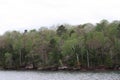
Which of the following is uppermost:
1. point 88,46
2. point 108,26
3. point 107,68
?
point 108,26

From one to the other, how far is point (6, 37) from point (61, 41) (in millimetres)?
29582

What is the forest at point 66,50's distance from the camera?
99.2 metres

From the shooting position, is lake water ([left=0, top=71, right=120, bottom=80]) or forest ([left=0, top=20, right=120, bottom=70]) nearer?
lake water ([left=0, top=71, right=120, bottom=80])

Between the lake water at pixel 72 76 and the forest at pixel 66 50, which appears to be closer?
the lake water at pixel 72 76

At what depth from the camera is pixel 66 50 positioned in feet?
335

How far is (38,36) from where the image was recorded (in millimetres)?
121812

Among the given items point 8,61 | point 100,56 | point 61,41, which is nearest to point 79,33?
point 61,41

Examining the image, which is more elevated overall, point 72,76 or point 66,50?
point 66,50

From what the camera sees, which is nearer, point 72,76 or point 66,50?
point 72,76

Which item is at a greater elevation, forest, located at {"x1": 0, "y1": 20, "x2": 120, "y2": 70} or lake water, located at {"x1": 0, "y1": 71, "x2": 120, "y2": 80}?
forest, located at {"x1": 0, "y1": 20, "x2": 120, "y2": 70}

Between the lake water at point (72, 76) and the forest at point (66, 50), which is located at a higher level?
the forest at point (66, 50)

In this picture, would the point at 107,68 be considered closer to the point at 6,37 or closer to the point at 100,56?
the point at 100,56

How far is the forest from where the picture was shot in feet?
325

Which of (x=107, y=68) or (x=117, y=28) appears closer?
(x=107, y=68)
